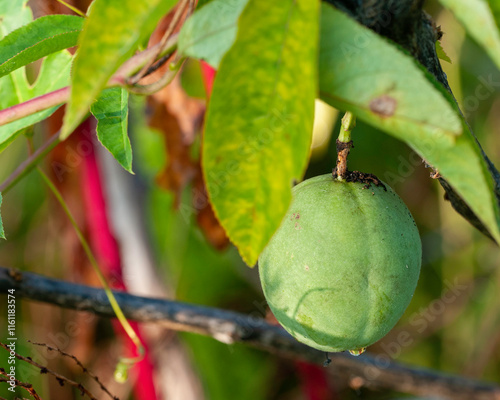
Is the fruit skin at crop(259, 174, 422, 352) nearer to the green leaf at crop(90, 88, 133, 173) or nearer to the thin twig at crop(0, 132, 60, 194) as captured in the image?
the green leaf at crop(90, 88, 133, 173)

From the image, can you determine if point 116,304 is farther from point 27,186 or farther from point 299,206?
point 27,186

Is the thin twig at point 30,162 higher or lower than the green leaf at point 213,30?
lower

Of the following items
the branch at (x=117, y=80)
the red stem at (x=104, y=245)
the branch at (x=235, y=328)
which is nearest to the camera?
the branch at (x=117, y=80)

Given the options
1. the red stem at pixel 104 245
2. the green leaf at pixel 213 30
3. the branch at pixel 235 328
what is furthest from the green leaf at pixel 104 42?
the red stem at pixel 104 245

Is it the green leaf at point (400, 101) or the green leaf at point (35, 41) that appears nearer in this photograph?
the green leaf at point (400, 101)

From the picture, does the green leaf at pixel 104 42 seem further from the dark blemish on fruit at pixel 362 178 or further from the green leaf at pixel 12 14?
the green leaf at pixel 12 14

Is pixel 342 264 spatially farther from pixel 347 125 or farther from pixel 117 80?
pixel 117 80

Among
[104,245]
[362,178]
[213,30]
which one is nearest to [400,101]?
[213,30]
